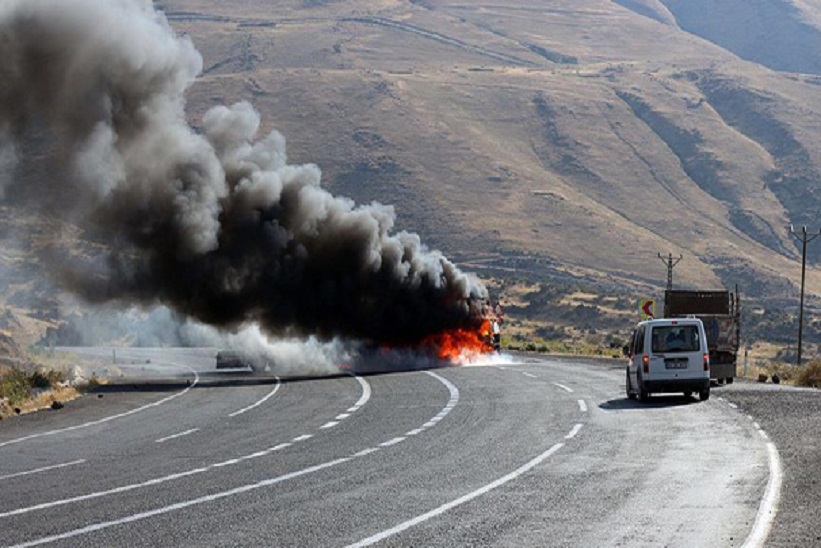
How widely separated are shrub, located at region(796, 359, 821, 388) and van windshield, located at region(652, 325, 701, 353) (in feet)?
37.5

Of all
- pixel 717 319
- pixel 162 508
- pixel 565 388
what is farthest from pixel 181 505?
pixel 717 319

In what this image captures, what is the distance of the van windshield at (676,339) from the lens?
30391 millimetres

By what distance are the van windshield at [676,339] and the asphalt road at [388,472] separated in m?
1.16

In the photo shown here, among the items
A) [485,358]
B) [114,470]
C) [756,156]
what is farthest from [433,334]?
[756,156]

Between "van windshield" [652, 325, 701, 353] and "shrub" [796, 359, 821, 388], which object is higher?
"van windshield" [652, 325, 701, 353]

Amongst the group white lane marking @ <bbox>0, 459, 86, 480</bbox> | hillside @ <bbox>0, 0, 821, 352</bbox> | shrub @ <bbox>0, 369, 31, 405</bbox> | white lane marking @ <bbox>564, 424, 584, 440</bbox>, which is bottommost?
white lane marking @ <bbox>0, 459, 86, 480</bbox>

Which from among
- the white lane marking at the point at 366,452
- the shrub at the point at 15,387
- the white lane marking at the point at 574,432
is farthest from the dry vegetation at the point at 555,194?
the white lane marking at the point at 366,452

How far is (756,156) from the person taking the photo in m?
190

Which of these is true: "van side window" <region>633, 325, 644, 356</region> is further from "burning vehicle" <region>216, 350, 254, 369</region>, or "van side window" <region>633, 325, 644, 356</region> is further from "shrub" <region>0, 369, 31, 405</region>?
"burning vehicle" <region>216, 350, 254, 369</region>

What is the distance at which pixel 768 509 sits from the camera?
→ 47.2ft

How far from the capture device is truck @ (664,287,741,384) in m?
39.0

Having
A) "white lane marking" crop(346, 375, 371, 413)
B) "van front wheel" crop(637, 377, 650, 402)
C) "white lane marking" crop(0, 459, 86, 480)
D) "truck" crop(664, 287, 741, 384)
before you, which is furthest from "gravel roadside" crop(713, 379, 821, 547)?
"white lane marking" crop(0, 459, 86, 480)

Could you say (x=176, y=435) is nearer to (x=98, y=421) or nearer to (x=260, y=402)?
(x=98, y=421)

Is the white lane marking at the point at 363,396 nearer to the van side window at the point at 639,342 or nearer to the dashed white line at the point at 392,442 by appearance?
the van side window at the point at 639,342
